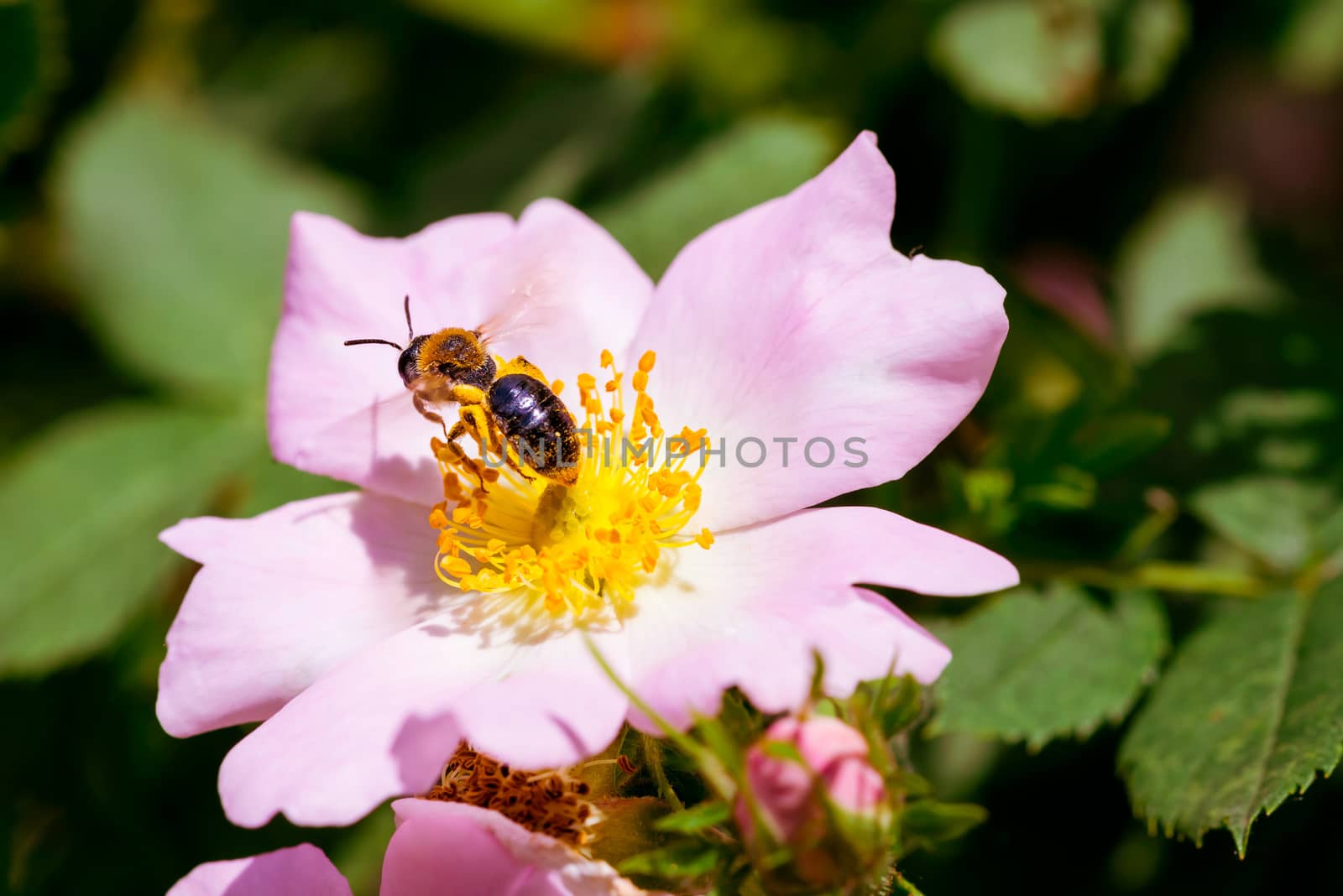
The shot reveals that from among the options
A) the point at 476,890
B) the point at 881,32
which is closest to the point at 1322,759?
the point at 476,890

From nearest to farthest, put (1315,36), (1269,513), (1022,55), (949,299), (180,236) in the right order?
(949,299) → (1269,513) → (1022,55) → (1315,36) → (180,236)

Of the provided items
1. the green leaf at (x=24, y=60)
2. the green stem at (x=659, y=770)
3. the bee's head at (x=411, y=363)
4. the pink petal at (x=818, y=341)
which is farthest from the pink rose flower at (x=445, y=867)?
the green leaf at (x=24, y=60)

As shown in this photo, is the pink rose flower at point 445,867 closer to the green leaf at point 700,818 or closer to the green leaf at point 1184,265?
the green leaf at point 700,818

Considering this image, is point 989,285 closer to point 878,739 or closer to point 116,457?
point 878,739

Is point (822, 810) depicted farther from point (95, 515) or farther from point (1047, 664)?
point (95, 515)

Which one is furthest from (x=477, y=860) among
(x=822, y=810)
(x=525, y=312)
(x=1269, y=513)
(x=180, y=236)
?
(x=180, y=236)

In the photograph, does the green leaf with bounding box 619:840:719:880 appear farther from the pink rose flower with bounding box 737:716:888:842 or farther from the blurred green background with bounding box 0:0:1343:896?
the blurred green background with bounding box 0:0:1343:896

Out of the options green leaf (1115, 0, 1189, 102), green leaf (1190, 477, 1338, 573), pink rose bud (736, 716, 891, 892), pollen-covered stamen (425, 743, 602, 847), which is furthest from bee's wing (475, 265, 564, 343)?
green leaf (1115, 0, 1189, 102)
